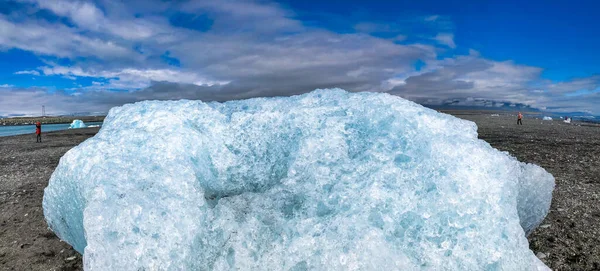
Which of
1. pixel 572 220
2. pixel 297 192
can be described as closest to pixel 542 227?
pixel 572 220

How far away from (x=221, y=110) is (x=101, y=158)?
224cm

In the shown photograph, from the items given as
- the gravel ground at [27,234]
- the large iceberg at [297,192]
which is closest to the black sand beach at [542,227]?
the gravel ground at [27,234]

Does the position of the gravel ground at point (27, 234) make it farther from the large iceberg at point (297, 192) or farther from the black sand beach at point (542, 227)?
the large iceberg at point (297, 192)

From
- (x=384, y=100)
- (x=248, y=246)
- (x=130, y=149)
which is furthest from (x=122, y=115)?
(x=384, y=100)

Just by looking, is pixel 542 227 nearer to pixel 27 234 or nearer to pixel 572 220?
pixel 572 220

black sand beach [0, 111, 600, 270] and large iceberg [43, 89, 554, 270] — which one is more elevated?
large iceberg [43, 89, 554, 270]

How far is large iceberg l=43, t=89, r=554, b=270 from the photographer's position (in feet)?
15.0

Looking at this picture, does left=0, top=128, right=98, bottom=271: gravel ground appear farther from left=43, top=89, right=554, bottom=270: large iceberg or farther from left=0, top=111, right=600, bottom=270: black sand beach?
left=43, top=89, right=554, bottom=270: large iceberg

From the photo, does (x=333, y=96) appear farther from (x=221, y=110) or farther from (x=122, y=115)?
(x=122, y=115)

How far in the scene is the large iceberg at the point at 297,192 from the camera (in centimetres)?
457

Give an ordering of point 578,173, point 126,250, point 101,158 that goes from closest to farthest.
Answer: point 126,250, point 101,158, point 578,173

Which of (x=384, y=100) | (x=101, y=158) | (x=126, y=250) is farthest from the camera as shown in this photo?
(x=384, y=100)

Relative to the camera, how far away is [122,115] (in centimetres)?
665

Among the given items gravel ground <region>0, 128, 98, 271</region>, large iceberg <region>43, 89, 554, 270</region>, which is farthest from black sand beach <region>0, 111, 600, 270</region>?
large iceberg <region>43, 89, 554, 270</region>
